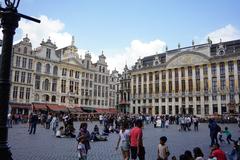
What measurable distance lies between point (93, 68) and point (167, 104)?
2280cm

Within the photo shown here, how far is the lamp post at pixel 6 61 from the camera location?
558 cm

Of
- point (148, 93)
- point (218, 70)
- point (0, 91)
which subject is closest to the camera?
point (0, 91)

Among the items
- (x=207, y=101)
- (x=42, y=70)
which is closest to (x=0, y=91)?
(x=42, y=70)

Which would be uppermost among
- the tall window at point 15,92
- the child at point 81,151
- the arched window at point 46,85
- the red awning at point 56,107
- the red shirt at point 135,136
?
the arched window at point 46,85

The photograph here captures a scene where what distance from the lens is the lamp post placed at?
5.58 m

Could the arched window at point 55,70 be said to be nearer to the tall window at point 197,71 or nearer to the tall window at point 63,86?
the tall window at point 63,86

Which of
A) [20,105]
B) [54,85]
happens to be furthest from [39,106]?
[54,85]

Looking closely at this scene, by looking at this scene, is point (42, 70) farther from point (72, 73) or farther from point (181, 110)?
point (181, 110)

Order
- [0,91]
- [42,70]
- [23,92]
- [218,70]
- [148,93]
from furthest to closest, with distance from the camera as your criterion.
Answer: [148,93] → [218,70] → [42,70] → [23,92] → [0,91]

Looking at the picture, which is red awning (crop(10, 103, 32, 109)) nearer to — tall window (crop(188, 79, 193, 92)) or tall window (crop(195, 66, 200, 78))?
tall window (crop(188, 79, 193, 92))

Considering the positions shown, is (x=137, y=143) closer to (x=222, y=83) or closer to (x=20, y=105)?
(x=20, y=105)

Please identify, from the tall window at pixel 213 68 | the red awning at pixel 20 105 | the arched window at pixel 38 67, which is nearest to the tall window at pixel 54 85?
the arched window at pixel 38 67

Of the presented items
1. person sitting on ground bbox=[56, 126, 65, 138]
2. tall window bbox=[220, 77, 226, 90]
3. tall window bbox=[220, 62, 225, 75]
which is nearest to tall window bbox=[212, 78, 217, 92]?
tall window bbox=[220, 77, 226, 90]

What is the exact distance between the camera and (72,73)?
59.2 meters
